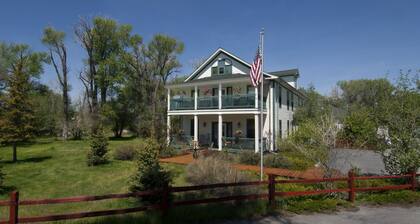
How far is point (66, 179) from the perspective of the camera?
15742mm

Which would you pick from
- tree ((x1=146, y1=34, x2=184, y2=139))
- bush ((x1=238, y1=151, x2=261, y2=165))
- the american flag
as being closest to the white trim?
bush ((x1=238, y1=151, x2=261, y2=165))

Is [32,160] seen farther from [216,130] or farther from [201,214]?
[201,214]

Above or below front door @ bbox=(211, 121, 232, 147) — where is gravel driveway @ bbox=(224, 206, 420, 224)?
below

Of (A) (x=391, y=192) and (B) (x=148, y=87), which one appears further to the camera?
(B) (x=148, y=87)

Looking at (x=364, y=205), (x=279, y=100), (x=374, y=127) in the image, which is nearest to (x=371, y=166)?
(x=374, y=127)

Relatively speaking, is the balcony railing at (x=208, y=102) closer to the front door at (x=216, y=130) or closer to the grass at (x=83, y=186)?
the front door at (x=216, y=130)

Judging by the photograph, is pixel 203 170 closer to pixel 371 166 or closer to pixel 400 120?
pixel 400 120

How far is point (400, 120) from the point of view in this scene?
12.0 m

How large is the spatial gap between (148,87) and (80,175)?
2957cm

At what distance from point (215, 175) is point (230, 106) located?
11.2 m

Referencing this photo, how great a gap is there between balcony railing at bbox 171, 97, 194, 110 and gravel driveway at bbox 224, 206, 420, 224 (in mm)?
18198

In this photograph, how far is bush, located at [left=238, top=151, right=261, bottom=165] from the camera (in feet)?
61.1

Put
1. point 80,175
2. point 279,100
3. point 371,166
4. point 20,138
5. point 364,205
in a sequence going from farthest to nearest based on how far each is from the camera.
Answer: point 279,100
point 20,138
point 371,166
point 80,175
point 364,205

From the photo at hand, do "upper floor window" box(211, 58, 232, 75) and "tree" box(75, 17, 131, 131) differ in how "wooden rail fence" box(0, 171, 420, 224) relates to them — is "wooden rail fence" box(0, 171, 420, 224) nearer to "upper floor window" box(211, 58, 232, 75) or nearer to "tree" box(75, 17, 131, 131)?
"upper floor window" box(211, 58, 232, 75)
